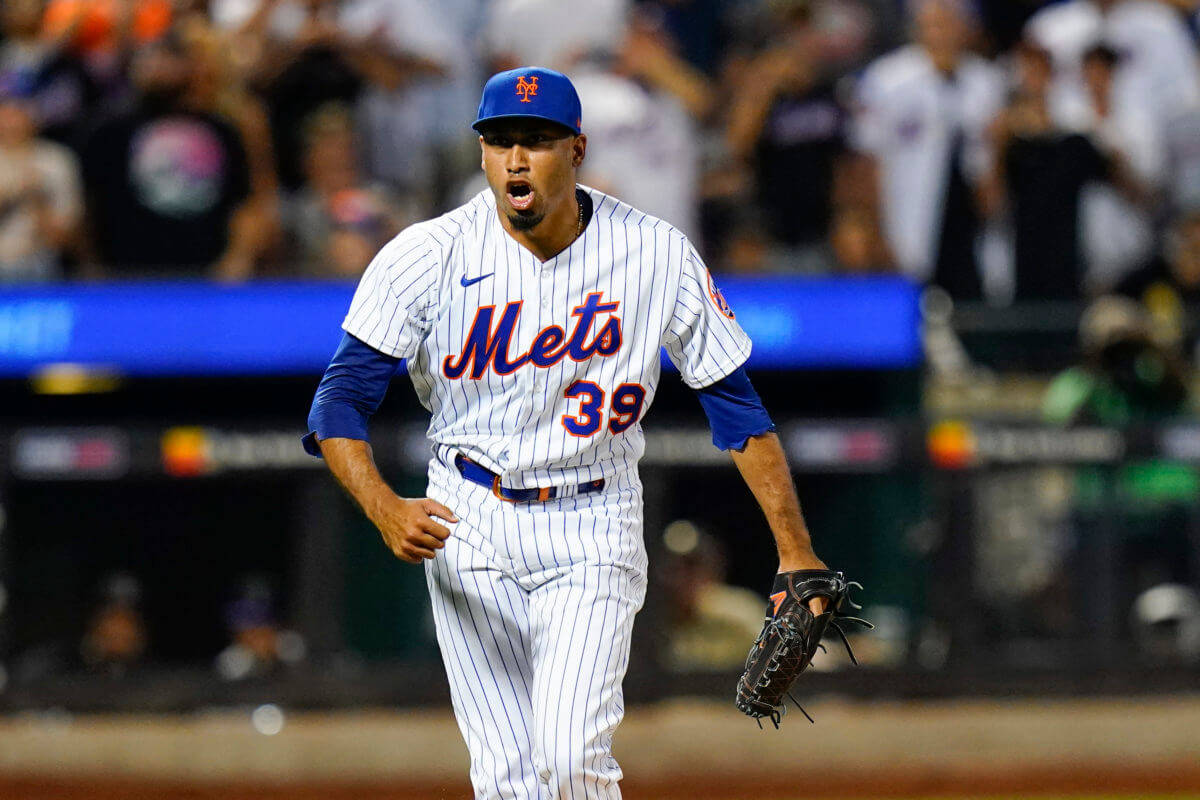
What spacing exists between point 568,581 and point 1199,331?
4.97 meters

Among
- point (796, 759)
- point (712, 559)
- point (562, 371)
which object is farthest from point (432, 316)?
point (796, 759)

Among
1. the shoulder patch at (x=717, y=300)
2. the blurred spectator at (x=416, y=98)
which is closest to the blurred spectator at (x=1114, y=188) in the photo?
the blurred spectator at (x=416, y=98)

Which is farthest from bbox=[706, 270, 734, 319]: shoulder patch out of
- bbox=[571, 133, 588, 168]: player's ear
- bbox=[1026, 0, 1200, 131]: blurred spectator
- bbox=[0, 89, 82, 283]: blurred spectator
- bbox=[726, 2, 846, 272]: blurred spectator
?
bbox=[1026, 0, 1200, 131]: blurred spectator

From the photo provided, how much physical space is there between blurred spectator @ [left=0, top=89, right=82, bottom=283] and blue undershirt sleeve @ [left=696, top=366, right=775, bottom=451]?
4955mm

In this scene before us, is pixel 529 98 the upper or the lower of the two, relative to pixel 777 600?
upper

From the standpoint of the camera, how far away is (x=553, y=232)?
353 centimetres

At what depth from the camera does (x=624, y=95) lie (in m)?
7.88

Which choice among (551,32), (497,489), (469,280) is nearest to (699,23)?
(551,32)

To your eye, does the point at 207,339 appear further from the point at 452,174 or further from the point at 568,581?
the point at 568,581

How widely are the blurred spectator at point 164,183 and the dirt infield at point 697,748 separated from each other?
2.04 m

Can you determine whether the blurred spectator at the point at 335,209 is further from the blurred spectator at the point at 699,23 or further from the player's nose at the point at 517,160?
the player's nose at the point at 517,160

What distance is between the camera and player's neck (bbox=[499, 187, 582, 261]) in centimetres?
351

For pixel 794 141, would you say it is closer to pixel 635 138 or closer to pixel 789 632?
pixel 635 138

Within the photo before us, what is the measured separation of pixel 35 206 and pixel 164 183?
59 cm
